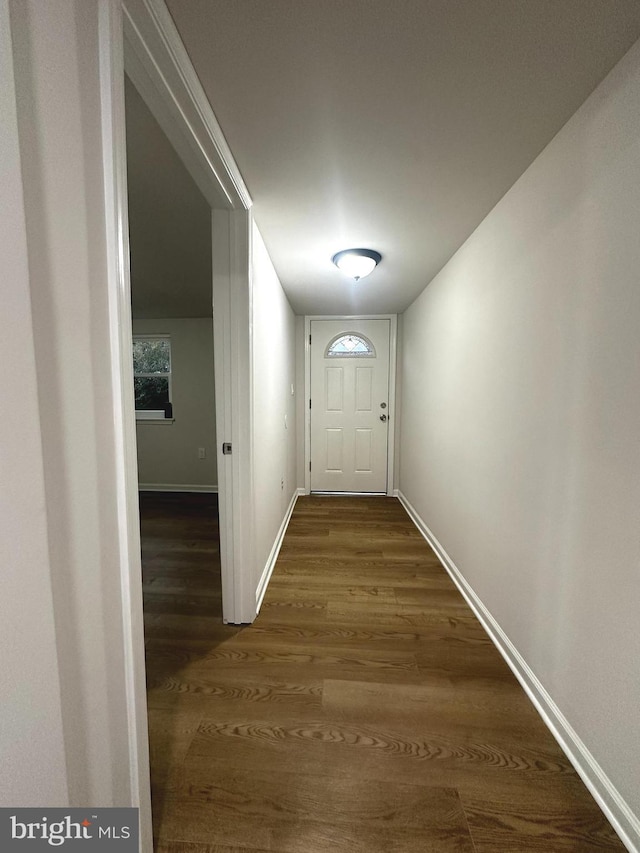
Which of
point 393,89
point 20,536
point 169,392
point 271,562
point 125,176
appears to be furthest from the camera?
point 169,392

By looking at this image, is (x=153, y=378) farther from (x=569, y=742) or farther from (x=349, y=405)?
(x=569, y=742)

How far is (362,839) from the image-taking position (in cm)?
90

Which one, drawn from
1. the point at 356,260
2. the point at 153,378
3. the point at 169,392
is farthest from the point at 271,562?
the point at 153,378

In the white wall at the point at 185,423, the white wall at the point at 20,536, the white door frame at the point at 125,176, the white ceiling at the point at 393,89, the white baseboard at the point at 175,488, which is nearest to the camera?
the white wall at the point at 20,536

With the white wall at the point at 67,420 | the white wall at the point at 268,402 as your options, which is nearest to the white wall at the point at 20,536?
the white wall at the point at 67,420

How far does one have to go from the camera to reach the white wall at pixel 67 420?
0.52 metres

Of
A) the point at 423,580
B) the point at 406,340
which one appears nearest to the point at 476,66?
the point at 423,580

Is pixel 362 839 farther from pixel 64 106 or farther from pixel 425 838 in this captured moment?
pixel 64 106

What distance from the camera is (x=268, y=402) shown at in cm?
228

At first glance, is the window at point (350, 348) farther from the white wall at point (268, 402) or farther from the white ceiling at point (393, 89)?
the white ceiling at point (393, 89)

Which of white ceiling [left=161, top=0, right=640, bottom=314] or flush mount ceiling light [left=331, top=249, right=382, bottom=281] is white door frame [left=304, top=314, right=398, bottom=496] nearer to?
flush mount ceiling light [left=331, top=249, right=382, bottom=281]

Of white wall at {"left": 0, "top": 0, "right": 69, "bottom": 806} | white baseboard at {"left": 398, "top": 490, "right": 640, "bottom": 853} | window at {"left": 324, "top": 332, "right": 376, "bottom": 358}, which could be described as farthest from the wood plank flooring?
window at {"left": 324, "top": 332, "right": 376, "bottom": 358}

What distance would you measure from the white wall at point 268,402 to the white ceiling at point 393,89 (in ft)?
1.64

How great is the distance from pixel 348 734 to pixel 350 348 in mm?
3463
